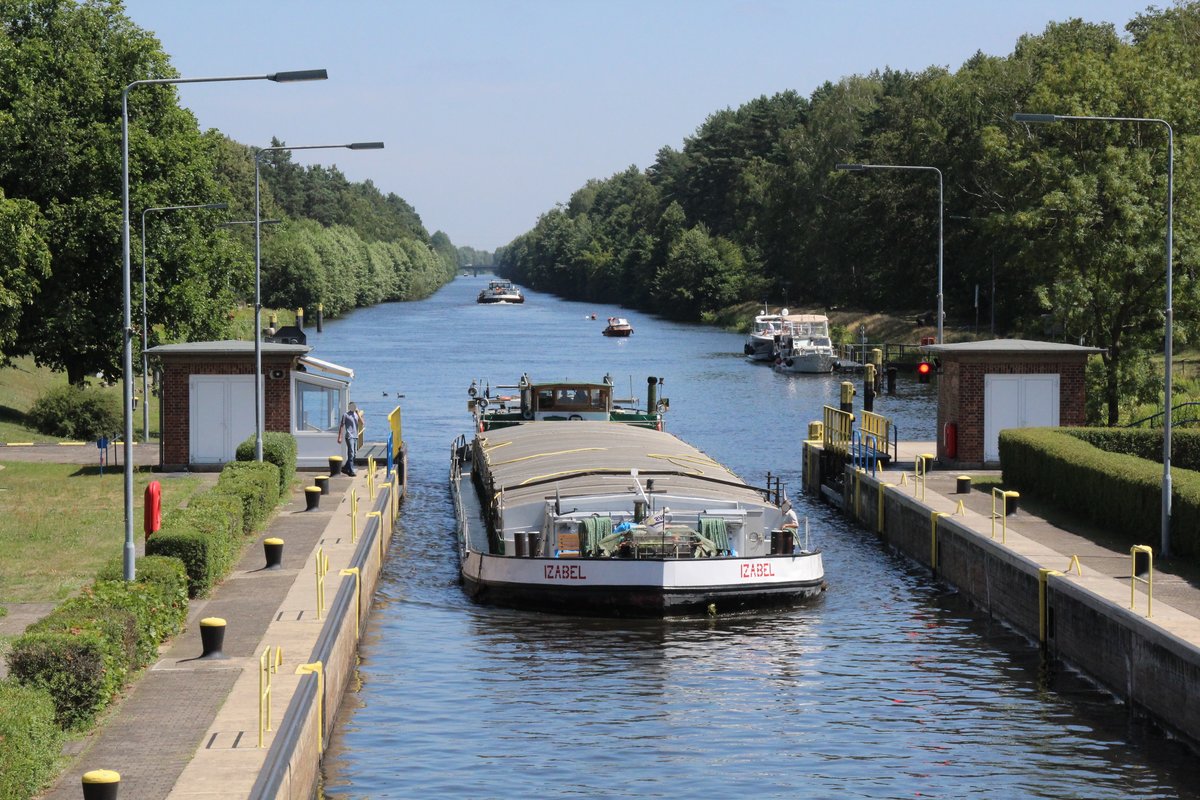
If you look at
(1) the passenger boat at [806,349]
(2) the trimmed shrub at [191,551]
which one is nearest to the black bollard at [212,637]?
(2) the trimmed shrub at [191,551]

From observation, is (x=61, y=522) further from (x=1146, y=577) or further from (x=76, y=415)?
(x=76, y=415)

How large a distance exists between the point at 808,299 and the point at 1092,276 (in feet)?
321

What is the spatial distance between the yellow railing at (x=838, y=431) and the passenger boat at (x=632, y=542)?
9720mm

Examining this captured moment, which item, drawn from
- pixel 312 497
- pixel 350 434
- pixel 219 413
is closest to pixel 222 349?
pixel 219 413

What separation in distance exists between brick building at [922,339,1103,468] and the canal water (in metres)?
5.33

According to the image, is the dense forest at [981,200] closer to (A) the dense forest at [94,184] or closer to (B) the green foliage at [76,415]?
(A) the dense forest at [94,184]

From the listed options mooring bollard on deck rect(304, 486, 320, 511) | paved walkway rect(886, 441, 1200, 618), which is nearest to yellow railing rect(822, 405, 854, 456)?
paved walkway rect(886, 441, 1200, 618)

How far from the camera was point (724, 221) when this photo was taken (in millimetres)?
188875

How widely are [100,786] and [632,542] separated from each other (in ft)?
49.9

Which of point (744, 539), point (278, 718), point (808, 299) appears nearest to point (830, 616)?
point (744, 539)

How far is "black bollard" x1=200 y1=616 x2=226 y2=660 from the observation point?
20.3 metres

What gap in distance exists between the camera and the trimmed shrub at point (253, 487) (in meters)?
30.2

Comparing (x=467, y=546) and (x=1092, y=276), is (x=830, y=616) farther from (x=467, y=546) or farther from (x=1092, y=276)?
(x=1092, y=276)

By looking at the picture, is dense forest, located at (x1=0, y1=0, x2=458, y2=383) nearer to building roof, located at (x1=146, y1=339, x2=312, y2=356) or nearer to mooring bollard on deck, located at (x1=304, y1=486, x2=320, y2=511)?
building roof, located at (x1=146, y1=339, x2=312, y2=356)
